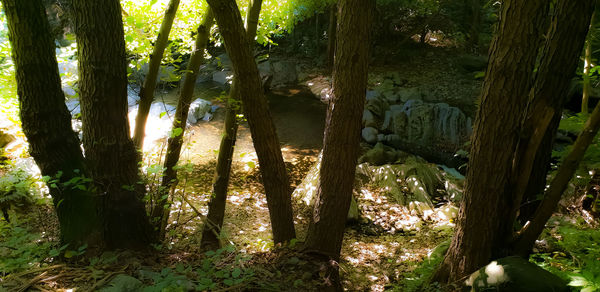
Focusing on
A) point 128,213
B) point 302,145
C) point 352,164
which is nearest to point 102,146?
point 128,213

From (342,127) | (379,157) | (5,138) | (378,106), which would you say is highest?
(378,106)

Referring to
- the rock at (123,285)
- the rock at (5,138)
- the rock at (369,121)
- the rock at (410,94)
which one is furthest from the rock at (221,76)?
the rock at (123,285)

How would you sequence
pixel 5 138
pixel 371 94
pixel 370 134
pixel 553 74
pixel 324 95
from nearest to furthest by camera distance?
pixel 553 74
pixel 5 138
pixel 370 134
pixel 371 94
pixel 324 95

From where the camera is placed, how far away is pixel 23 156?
7109 millimetres

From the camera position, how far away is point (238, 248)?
16.9ft

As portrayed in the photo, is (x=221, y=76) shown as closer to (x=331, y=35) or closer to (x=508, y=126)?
(x=331, y=35)

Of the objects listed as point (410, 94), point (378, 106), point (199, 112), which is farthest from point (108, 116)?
point (410, 94)

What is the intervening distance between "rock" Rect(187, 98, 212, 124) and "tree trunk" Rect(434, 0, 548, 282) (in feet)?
34.0

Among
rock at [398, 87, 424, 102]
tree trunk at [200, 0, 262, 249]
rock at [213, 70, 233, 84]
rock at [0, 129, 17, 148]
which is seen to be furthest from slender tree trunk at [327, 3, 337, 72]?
tree trunk at [200, 0, 262, 249]

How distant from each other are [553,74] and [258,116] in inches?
95.3

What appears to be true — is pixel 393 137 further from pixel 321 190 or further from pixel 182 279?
pixel 182 279

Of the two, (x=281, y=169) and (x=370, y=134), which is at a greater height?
(x=281, y=169)

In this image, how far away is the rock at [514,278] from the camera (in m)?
2.45

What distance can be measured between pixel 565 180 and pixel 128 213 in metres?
3.52
